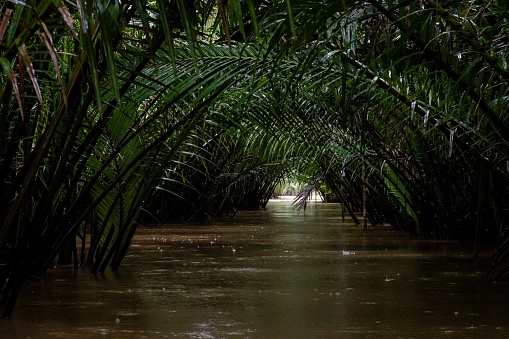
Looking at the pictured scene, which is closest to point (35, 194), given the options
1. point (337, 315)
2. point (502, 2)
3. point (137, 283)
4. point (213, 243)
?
point (137, 283)

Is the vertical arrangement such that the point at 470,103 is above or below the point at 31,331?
above

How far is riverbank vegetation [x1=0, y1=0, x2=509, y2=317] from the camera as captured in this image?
2.37m

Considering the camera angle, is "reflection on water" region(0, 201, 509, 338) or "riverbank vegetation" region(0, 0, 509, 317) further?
"reflection on water" region(0, 201, 509, 338)

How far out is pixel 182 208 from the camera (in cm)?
1224

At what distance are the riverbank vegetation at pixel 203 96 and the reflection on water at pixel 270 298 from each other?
22cm

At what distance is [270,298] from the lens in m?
3.85

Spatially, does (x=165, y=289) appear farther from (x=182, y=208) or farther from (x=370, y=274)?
(x=182, y=208)

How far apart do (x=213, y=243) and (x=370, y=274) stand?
2925 millimetres

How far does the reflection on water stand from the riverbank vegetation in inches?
8.5

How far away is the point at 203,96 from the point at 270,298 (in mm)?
927

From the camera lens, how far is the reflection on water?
3062 mm

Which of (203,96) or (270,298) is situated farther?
(270,298)

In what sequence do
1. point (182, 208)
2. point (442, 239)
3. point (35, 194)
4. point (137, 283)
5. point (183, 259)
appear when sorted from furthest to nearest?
point (182, 208)
point (442, 239)
point (183, 259)
point (35, 194)
point (137, 283)

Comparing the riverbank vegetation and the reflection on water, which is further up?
the riverbank vegetation
